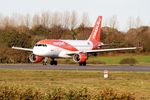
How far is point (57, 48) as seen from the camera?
64.9m

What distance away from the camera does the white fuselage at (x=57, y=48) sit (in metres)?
63.2

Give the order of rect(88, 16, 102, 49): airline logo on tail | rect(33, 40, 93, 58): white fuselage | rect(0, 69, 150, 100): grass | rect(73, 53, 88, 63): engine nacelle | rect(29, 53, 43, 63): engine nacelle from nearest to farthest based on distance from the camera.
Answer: rect(0, 69, 150, 100): grass → rect(73, 53, 88, 63): engine nacelle → rect(33, 40, 93, 58): white fuselage → rect(29, 53, 43, 63): engine nacelle → rect(88, 16, 102, 49): airline logo on tail

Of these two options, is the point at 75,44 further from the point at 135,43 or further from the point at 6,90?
the point at 6,90

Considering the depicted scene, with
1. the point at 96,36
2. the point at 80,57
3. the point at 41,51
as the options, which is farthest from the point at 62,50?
the point at 96,36

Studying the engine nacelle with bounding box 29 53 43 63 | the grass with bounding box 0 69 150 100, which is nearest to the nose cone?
the engine nacelle with bounding box 29 53 43 63

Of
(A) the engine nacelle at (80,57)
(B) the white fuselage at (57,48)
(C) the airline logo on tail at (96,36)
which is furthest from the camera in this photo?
(C) the airline logo on tail at (96,36)

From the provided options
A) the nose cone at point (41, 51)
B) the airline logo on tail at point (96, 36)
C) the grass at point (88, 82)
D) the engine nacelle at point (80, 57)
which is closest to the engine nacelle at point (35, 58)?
the nose cone at point (41, 51)

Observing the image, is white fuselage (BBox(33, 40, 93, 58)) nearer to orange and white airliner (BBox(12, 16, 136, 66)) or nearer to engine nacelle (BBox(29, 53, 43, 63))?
orange and white airliner (BBox(12, 16, 136, 66))

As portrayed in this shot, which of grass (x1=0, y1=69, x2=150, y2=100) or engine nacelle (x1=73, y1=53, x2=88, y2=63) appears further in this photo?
engine nacelle (x1=73, y1=53, x2=88, y2=63)

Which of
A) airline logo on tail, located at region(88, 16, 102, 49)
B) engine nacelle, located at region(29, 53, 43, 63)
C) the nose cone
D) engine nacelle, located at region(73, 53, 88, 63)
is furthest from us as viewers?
airline logo on tail, located at region(88, 16, 102, 49)

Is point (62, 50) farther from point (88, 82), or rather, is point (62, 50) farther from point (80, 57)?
point (88, 82)

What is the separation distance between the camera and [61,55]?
65.7m

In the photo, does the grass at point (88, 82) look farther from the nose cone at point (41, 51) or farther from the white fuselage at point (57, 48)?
the white fuselage at point (57, 48)

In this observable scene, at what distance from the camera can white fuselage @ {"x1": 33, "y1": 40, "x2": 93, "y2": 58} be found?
6325 cm
